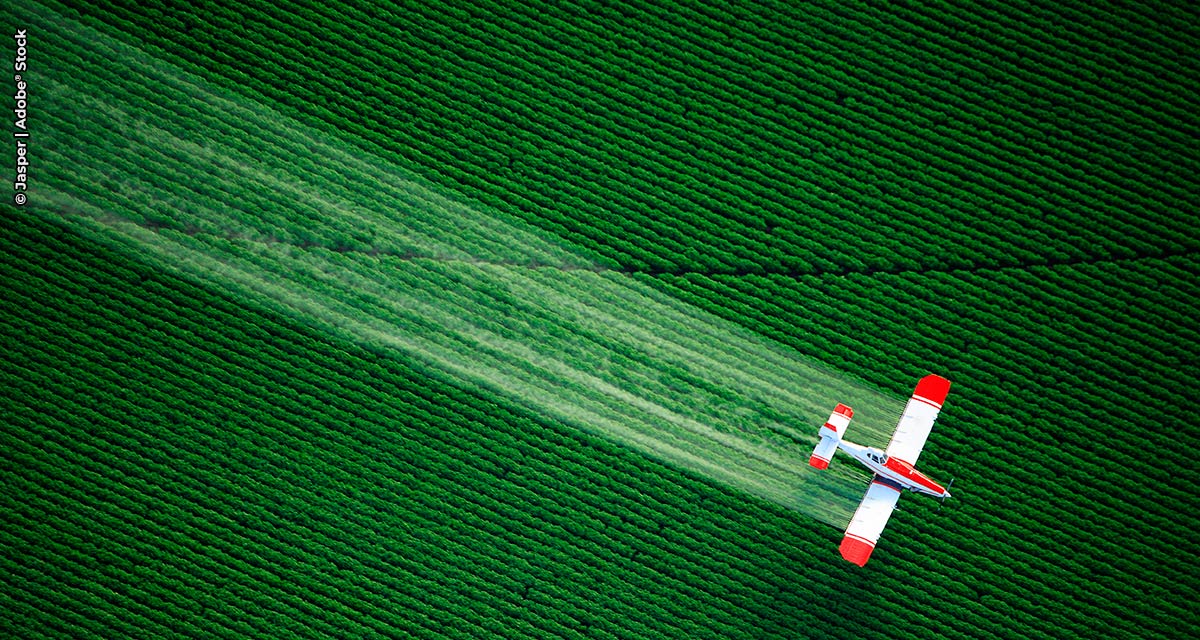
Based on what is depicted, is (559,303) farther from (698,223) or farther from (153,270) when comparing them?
(153,270)

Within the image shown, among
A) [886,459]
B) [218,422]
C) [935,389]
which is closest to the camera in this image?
[886,459]

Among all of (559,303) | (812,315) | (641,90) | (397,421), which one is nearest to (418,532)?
(397,421)

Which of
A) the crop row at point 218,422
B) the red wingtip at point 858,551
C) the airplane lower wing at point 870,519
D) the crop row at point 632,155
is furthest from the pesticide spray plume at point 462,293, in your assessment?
the crop row at point 218,422

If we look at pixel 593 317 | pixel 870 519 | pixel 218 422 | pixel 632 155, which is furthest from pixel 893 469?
pixel 218 422

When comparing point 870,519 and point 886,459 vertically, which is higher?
point 886,459

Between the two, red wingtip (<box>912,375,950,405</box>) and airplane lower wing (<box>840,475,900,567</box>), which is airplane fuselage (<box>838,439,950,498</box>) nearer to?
airplane lower wing (<box>840,475,900,567</box>)

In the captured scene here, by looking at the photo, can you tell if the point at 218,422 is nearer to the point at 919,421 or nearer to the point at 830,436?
the point at 830,436
